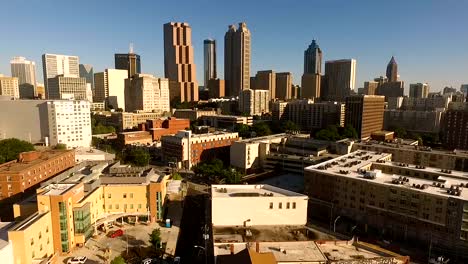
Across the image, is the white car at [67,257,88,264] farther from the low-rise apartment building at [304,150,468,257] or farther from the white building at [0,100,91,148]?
the white building at [0,100,91,148]

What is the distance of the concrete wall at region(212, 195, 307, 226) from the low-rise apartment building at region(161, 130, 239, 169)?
2021 inches

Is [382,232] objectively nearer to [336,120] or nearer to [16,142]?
[16,142]

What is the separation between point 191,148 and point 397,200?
65665mm

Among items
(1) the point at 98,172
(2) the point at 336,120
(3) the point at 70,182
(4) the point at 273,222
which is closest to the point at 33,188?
(1) the point at 98,172

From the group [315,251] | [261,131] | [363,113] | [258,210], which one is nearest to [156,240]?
[258,210]

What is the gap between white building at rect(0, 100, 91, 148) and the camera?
5000 inches

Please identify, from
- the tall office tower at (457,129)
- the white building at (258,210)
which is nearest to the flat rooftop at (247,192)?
the white building at (258,210)

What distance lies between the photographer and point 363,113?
147125 mm

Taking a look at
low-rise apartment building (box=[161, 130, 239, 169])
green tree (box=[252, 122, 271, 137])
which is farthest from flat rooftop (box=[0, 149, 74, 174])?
green tree (box=[252, 122, 271, 137])

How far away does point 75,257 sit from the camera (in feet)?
149

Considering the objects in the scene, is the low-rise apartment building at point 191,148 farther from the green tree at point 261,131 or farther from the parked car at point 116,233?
the parked car at point 116,233

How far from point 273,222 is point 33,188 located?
5489cm

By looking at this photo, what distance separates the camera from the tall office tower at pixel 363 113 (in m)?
148

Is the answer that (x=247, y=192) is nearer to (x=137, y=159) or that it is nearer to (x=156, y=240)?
(x=156, y=240)
